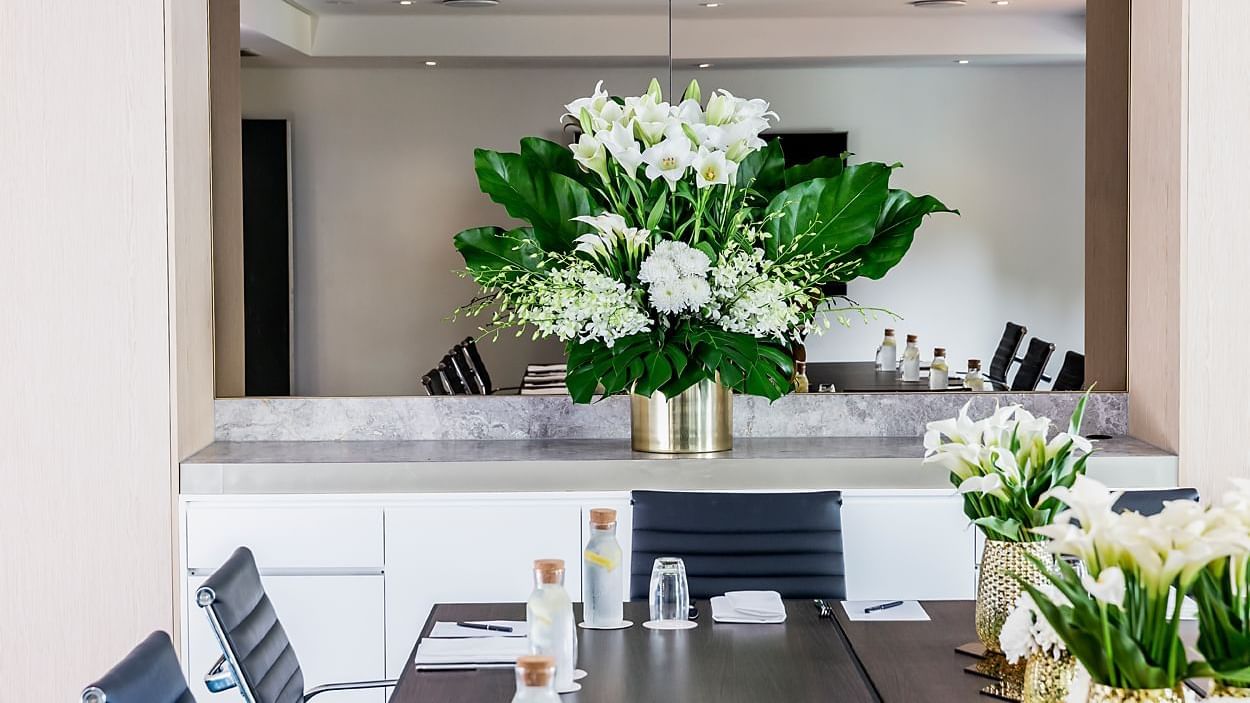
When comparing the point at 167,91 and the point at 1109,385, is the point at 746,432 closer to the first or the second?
the point at 1109,385

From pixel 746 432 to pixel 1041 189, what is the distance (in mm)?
1121

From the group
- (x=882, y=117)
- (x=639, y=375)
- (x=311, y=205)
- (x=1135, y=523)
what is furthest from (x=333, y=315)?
(x=1135, y=523)

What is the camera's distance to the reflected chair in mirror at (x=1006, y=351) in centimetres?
368

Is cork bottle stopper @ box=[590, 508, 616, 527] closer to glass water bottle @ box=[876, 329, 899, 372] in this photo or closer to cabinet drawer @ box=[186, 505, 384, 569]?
cabinet drawer @ box=[186, 505, 384, 569]

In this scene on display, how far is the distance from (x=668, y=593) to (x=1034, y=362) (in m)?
1.77

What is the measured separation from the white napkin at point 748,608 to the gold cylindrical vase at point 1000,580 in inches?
16.9

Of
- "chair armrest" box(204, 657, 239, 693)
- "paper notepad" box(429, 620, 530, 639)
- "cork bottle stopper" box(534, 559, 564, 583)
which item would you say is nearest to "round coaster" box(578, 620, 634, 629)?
"paper notepad" box(429, 620, 530, 639)

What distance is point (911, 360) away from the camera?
3676 millimetres

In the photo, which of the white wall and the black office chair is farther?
the white wall

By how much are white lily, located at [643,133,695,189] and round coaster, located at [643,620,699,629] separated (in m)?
1.05

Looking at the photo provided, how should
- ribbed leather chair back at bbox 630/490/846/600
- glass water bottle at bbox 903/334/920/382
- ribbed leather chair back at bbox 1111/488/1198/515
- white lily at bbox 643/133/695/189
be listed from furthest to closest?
glass water bottle at bbox 903/334/920/382, white lily at bbox 643/133/695/189, ribbed leather chair back at bbox 630/490/846/600, ribbed leather chair back at bbox 1111/488/1198/515

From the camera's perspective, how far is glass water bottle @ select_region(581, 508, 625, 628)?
2.30 meters

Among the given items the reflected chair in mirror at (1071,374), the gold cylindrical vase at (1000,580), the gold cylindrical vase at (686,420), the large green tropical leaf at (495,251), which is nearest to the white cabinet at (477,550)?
the gold cylindrical vase at (686,420)

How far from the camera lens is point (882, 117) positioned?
3842 millimetres
